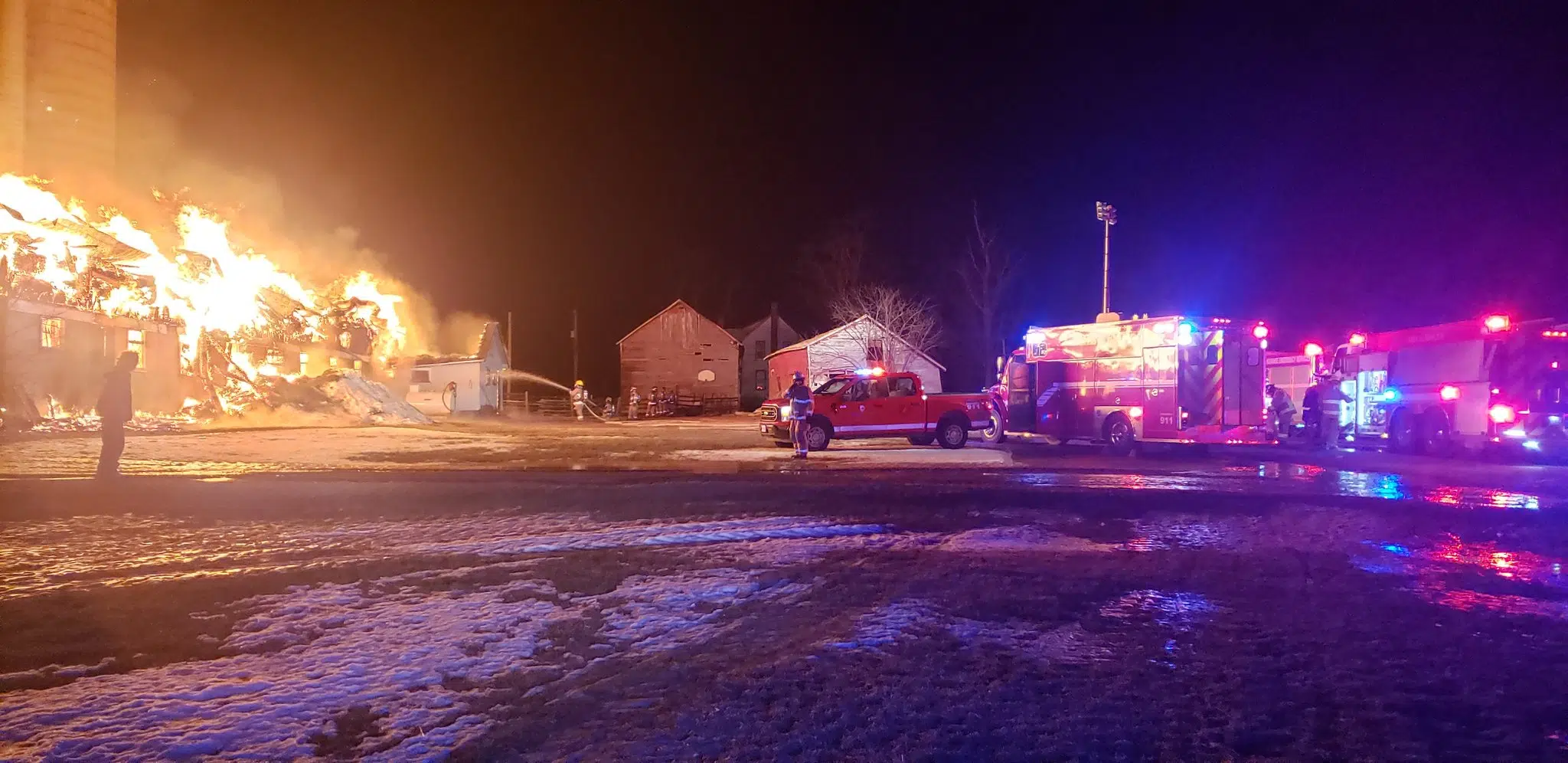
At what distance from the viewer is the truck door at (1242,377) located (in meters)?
18.3

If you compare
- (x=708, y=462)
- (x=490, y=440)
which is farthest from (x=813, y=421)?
(x=490, y=440)

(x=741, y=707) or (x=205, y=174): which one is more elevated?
(x=205, y=174)

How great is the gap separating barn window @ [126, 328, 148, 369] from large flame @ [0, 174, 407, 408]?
52 centimetres

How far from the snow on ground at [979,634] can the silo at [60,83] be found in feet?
109

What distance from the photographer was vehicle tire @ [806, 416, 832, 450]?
65.0 ft

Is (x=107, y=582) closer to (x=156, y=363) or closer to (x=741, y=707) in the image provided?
(x=741, y=707)

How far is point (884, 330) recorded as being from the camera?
45.8m

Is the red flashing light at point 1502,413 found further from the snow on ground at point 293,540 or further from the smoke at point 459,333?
the smoke at point 459,333

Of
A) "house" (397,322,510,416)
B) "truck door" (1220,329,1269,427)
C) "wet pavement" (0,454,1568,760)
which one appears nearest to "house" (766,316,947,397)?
"house" (397,322,510,416)

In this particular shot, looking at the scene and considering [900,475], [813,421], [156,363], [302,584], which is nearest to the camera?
[302,584]

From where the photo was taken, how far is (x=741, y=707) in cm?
418

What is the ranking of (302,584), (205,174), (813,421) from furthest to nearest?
(205,174)
(813,421)
(302,584)

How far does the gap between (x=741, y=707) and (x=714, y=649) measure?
95cm

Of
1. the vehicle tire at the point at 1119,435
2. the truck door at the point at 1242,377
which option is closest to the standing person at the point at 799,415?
the vehicle tire at the point at 1119,435
